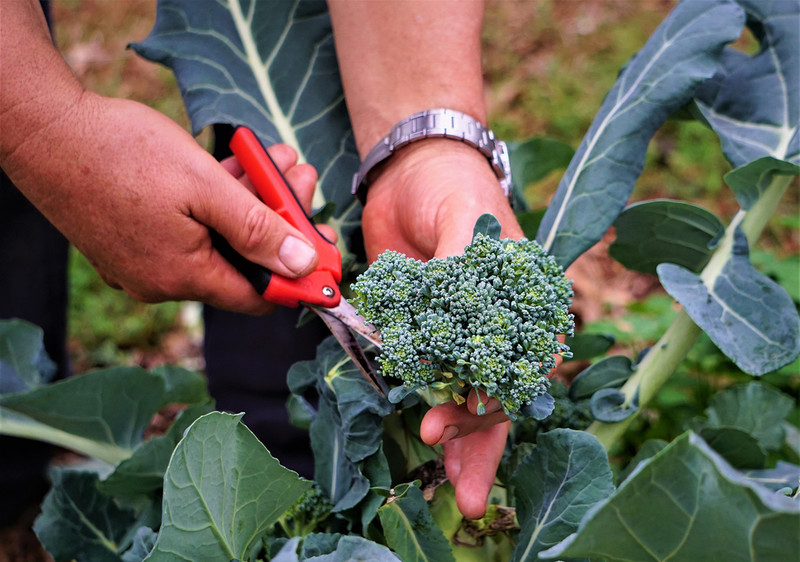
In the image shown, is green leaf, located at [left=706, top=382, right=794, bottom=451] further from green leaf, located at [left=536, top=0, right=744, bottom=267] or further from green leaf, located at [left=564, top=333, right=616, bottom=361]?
green leaf, located at [left=536, top=0, right=744, bottom=267]

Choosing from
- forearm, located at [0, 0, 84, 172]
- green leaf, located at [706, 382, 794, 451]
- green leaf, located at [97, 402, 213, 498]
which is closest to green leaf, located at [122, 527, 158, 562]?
green leaf, located at [97, 402, 213, 498]

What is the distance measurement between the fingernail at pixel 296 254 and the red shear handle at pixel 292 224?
0.10 ft

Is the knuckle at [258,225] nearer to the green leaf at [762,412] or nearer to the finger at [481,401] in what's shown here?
the finger at [481,401]

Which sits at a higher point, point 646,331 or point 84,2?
point 84,2

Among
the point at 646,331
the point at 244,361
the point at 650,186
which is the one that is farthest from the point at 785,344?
the point at 650,186

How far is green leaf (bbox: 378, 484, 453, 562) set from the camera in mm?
1124

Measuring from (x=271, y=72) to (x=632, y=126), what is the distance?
2.91 ft

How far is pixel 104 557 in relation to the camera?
159 centimetres

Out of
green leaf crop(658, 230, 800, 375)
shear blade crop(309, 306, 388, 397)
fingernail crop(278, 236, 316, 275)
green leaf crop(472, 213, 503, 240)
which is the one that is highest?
green leaf crop(472, 213, 503, 240)

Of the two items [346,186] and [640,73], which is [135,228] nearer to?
[346,186]

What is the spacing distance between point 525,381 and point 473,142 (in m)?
0.66

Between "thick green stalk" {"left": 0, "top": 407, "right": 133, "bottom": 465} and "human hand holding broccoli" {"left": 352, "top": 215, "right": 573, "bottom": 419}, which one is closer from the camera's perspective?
"human hand holding broccoli" {"left": 352, "top": 215, "right": 573, "bottom": 419}

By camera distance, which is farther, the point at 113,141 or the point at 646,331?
the point at 646,331

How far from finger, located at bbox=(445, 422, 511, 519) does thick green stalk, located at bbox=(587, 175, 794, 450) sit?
36cm
